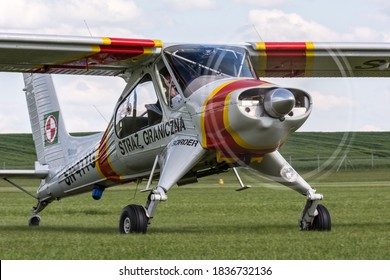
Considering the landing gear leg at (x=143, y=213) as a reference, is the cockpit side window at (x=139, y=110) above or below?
above

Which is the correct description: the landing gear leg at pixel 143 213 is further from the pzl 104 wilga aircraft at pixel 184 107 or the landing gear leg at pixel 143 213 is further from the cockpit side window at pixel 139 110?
the cockpit side window at pixel 139 110

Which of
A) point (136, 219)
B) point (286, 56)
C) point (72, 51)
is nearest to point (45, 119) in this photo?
point (72, 51)

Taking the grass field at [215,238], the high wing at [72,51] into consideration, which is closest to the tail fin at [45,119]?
the grass field at [215,238]

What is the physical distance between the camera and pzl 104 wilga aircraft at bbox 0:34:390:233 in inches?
536

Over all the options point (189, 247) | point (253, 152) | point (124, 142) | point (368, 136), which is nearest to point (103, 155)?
point (124, 142)

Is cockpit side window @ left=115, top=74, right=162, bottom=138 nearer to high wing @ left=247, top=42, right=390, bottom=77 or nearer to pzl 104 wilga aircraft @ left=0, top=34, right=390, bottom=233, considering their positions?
pzl 104 wilga aircraft @ left=0, top=34, right=390, bottom=233

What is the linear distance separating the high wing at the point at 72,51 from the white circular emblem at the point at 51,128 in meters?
4.11

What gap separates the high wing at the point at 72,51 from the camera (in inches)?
616

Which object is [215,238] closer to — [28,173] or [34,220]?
[28,173]

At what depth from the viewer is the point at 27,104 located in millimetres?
21922

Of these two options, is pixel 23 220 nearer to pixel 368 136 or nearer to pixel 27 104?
pixel 27 104

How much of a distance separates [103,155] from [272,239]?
4905 millimetres

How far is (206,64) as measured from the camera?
1474 centimetres

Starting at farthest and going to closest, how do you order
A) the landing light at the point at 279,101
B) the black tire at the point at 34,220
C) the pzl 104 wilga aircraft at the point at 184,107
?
the black tire at the point at 34,220 → the pzl 104 wilga aircraft at the point at 184,107 → the landing light at the point at 279,101
